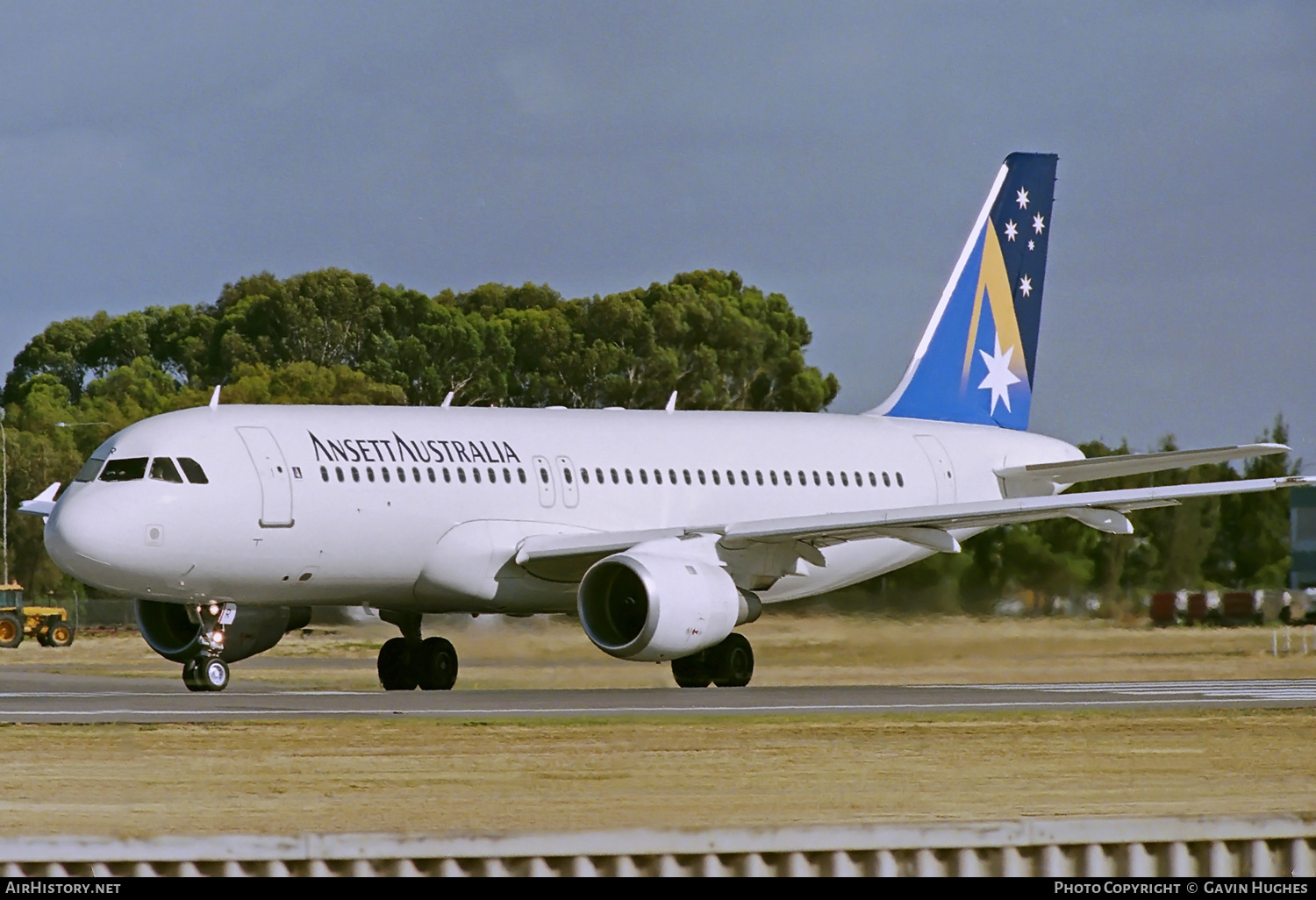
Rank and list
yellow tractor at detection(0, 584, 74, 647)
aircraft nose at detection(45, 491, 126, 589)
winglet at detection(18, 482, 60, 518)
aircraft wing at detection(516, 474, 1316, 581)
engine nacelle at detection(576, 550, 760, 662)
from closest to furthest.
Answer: aircraft nose at detection(45, 491, 126, 589) → engine nacelle at detection(576, 550, 760, 662) → aircraft wing at detection(516, 474, 1316, 581) → winglet at detection(18, 482, 60, 518) → yellow tractor at detection(0, 584, 74, 647)

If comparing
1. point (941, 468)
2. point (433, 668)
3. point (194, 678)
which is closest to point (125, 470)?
point (194, 678)

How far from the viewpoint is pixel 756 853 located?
27.3ft

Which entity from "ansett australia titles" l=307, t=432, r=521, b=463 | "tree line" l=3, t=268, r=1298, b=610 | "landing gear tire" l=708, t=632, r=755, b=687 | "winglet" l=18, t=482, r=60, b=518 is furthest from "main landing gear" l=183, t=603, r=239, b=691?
"tree line" l=3, t=268, r=1298, b=610

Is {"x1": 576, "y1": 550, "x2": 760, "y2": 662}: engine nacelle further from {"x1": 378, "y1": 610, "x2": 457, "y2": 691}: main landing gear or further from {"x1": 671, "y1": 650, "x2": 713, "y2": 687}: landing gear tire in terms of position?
{"x1": 378, "y1": 610, "x2": 457, "y2": 691}: main landing gear

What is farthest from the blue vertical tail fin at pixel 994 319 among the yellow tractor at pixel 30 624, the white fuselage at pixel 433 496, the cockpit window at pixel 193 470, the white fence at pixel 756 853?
the white fence at pixel 756 853

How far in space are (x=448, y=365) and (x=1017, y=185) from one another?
5440 centimetres

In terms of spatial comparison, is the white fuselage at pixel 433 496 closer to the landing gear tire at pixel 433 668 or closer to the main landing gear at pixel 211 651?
the main landing gear at pixel 211 651

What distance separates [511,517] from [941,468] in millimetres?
8355

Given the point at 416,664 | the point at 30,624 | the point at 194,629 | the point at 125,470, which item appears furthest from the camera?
the point at 30,624

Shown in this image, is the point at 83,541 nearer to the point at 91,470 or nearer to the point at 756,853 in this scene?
the point at 91,470

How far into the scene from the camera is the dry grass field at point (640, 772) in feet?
44.7

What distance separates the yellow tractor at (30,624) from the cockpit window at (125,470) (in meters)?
26.9

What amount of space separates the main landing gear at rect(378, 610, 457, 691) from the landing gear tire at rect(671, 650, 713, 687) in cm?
309

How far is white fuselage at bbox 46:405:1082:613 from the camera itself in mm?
25359
